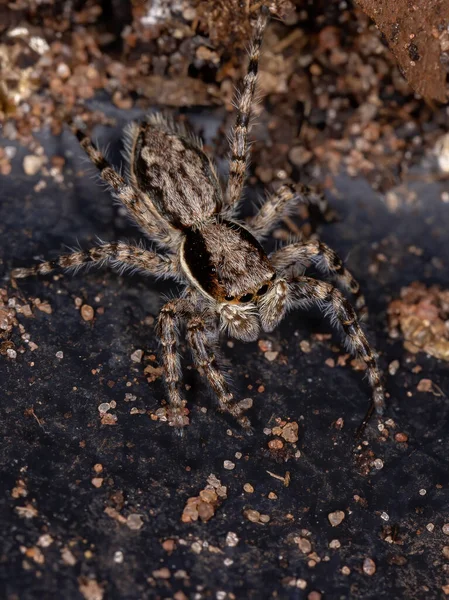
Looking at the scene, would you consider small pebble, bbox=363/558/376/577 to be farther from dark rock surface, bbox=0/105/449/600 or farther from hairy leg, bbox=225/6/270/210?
hairy leg, bbox=225/6/270/210

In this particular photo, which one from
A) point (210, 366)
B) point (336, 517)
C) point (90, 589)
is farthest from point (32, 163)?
point (336, 517)

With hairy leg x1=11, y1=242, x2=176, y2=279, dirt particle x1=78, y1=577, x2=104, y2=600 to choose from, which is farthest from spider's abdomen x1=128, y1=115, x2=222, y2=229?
dirt particle x1=78, y1=577, x2=104, y2=600

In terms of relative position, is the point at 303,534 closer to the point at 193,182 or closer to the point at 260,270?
the point at 260,270

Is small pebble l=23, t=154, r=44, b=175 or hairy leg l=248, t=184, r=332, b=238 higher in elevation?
hairy leg l=248, t=184, r=332, b=238

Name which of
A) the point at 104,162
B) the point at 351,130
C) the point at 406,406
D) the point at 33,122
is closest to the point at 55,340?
the point at 104,162

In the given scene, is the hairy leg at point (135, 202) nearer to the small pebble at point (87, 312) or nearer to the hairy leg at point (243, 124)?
the hairy leg at point (243, 124)

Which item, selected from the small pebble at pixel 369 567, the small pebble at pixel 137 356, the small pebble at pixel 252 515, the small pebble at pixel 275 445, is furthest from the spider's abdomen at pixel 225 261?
the small pebble at pixel 369 567
